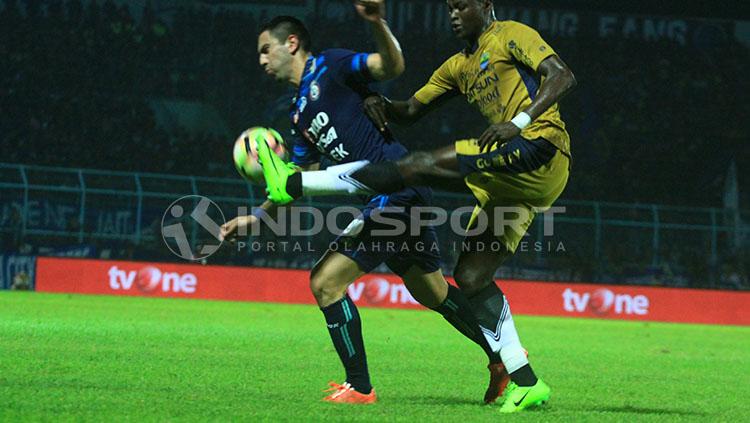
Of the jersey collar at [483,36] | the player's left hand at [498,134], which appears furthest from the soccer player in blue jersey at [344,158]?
the player's left hand at [498,134]

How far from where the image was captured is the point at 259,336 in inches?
434

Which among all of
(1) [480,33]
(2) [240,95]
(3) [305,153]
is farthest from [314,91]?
(2) [240,95]

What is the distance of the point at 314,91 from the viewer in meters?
6.07

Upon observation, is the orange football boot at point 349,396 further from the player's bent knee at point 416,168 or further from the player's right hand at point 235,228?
the player's bent knee at point 416,168

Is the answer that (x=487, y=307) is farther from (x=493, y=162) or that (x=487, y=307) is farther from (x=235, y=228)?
(x=235, y=228)

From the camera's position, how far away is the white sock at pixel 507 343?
5.93m

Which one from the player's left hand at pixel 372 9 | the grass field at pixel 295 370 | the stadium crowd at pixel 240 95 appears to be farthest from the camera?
the stadium crowd at pixel 240 95

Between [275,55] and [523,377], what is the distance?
2248mm

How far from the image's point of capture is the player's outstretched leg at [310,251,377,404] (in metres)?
5.94

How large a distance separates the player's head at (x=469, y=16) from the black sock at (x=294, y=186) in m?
1.28

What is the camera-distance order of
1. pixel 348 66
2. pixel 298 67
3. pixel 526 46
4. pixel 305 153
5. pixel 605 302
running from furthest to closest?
pixel 605 302 < pixel 305 153 < pixel 298 67 < pixel 348 66 < pixel 526 46

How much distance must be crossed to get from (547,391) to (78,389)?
2505 mm

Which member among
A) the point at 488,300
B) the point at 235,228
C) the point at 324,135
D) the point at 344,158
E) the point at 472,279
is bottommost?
the point at 488,300

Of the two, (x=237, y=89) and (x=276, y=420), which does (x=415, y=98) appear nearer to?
(x=276, y=420)
